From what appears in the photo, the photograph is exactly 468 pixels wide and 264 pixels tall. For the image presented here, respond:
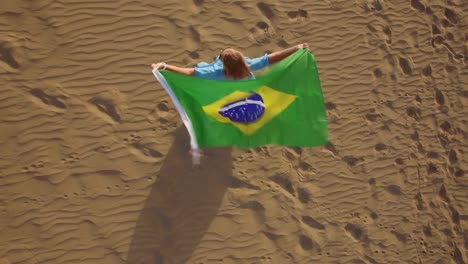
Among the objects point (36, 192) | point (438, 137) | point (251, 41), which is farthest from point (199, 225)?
point (438, 137)

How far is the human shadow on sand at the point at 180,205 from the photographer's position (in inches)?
220

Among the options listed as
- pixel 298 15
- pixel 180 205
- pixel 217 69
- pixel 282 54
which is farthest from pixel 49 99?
pixel 298 15

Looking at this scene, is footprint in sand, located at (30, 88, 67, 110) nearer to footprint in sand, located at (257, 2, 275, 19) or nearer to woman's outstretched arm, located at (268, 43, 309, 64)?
woman's outstretched arm, located at (268, 43, 309, 64)

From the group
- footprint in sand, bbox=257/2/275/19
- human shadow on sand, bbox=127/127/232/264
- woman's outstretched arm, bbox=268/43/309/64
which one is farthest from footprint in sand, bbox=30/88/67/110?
footprint in sand, bbox=257/2/275/19

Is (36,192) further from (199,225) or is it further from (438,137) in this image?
(438,137)

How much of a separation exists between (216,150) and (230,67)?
1.20 metres

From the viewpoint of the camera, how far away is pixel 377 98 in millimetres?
6566

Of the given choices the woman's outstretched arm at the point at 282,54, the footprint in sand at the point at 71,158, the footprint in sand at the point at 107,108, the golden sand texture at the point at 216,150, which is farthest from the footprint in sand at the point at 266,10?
the footprint in sand at the point at 71,158

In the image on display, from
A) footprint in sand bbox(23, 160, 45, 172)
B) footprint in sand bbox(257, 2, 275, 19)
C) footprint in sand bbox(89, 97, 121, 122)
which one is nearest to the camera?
footprint in sand bbox(23, 160, 45, 172)

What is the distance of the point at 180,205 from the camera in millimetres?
5727

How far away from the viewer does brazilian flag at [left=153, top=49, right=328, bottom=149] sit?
499 centimetres

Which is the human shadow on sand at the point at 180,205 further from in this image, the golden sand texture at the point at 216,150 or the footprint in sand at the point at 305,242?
the footprint in sand at the point at 305,242

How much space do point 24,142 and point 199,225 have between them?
1710 millimetres

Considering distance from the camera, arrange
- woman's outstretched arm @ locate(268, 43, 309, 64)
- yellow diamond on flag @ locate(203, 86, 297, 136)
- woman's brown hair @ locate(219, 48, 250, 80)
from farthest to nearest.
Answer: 1. woman's outstretched arm @ locate(268, 43, 309, 64)
2. yellow diamond on flag @ locate(203, 86, 297, 136)
3. woman's brown hair @ locate(219, 48, 250, 80)
